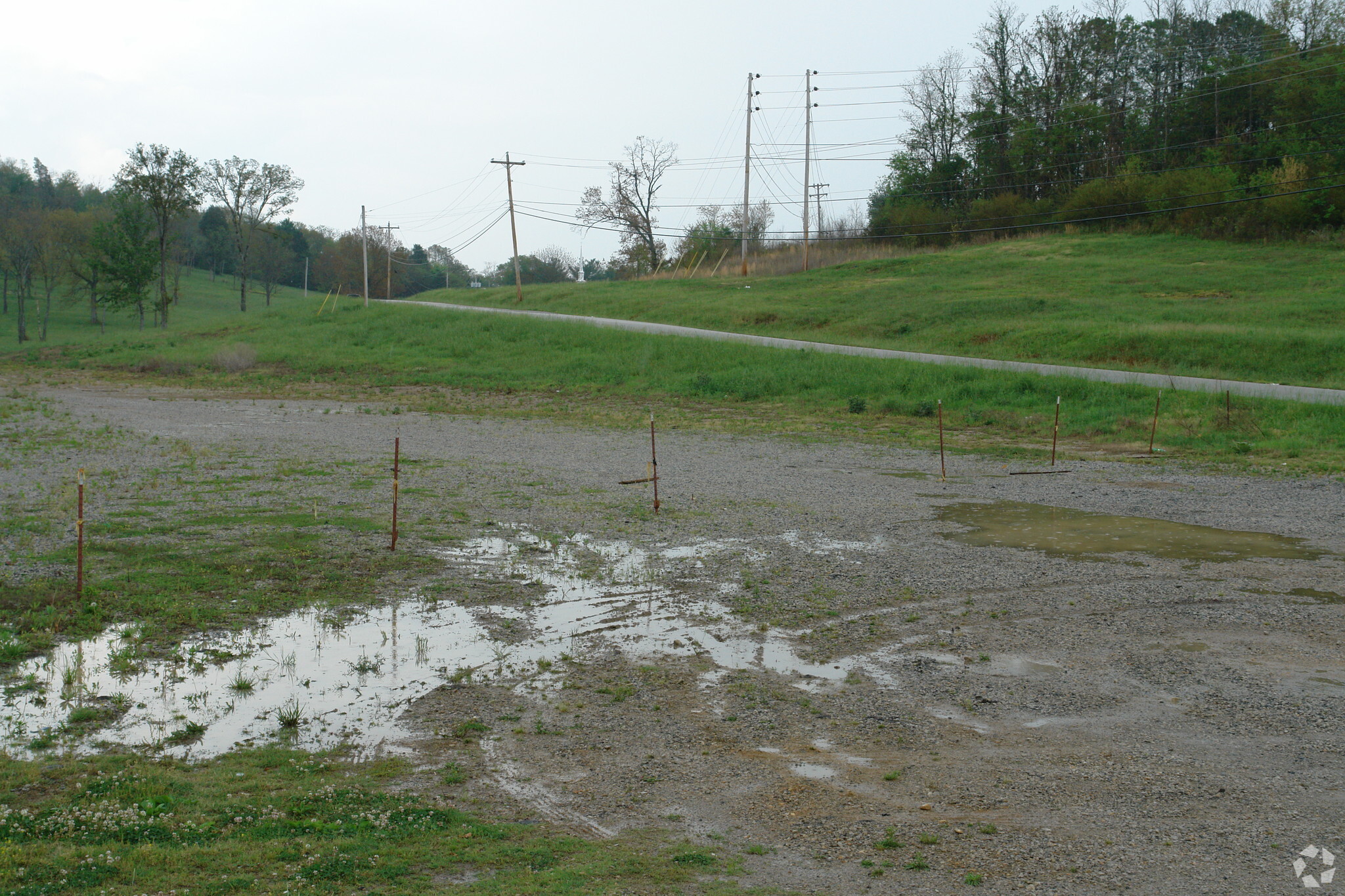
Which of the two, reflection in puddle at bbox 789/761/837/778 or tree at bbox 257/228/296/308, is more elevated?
tree at bbox 257/228/296/308

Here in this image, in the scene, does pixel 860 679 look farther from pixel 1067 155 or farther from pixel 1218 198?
pixel 1067 155

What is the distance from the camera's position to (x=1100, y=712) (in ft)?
23.2

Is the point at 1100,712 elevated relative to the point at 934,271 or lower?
lower

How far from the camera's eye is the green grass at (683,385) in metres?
23.5

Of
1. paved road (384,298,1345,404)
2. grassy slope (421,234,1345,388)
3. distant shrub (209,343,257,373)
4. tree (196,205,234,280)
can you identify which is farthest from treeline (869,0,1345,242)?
tree (196,205,234,280)

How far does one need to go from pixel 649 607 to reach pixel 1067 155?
71.6m

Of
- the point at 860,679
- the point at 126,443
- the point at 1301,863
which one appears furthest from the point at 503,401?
the point at 1301,863

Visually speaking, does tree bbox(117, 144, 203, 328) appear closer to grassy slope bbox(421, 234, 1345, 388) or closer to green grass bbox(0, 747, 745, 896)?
grassy slope bbox(421, 234, 1345, 388)

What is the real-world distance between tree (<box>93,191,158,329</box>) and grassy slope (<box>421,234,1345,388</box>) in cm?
2378

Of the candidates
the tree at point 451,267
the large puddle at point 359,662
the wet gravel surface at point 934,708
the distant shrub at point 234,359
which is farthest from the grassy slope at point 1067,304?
the tree at point 451,267

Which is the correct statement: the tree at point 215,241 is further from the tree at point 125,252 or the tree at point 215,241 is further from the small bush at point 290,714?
the small bush at point 290,714

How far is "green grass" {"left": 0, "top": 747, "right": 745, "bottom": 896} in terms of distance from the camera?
14.9 ft

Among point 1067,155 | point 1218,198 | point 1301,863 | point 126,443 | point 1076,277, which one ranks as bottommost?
point 1301,863

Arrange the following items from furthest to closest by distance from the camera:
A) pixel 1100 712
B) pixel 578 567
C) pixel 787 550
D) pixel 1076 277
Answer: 1. pixel 1076 277
2. pixel 787 550
3. pixel 578 567
4. pixel 1100 712
